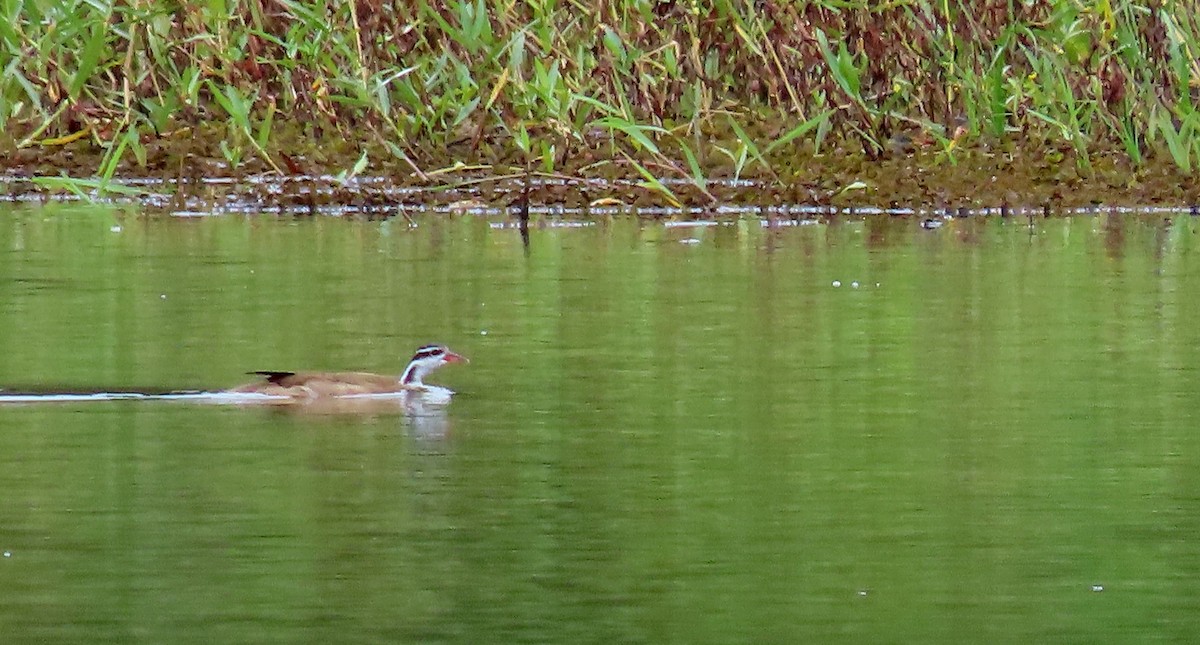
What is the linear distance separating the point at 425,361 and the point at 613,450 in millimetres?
1604

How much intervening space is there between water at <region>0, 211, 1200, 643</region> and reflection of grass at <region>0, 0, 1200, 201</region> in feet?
9.80

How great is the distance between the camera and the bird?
8398 millimetres

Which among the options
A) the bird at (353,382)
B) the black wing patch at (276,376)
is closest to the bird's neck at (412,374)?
the bird at (353,382)

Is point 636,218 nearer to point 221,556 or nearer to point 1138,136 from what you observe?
point 1138,136

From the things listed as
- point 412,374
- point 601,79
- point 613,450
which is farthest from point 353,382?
point 601,79

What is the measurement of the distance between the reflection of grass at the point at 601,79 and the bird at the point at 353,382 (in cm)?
658

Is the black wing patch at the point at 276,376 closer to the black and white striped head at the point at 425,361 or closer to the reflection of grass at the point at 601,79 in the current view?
the black and white striped head at the point at 425,361

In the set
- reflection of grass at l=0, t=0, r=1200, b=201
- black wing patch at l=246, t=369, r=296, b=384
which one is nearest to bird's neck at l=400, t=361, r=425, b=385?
black wing patch at l=246, t=369, r=296, b=384

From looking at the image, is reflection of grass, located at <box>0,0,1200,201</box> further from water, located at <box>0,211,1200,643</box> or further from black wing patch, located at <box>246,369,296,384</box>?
black wing patch, located at <box>246,369,296,384</box>

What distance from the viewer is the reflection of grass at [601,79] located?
51.0 ft

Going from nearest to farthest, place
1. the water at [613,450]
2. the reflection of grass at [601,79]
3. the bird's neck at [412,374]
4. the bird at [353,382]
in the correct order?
the water at [613,450]
the bird at [353,382]
the bird's neck at [412,374]
the reflection of grass at [601,79]

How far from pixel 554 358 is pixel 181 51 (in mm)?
7258

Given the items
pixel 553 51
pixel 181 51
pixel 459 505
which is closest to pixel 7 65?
pixel 181 51

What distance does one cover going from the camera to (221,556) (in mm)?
5914
